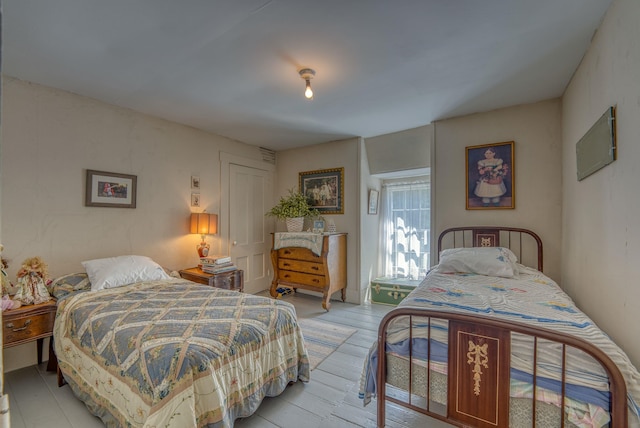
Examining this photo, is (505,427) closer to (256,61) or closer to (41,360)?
(256,61)

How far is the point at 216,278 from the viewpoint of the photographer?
11.5 ft

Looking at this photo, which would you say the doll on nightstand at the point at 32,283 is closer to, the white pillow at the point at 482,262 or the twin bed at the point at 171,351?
the twin bed at the point at 171,351

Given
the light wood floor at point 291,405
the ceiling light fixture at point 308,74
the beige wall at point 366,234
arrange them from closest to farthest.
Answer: the light wood floor at point 291,405 < the ceiling light fixture at point 308,74 < the beige wall at point 366,234

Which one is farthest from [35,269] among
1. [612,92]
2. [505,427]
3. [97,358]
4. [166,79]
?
[612,92]

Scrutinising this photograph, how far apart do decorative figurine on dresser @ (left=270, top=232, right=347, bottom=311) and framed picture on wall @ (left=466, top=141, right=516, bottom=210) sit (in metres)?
1.72

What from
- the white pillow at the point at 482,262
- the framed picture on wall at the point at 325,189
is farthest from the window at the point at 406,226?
the white pillow at the point at 482,262

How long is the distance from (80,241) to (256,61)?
229 centimetres

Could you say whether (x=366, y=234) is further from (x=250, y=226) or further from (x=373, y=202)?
(x=250, y=226)

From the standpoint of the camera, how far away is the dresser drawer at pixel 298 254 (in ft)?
14.0

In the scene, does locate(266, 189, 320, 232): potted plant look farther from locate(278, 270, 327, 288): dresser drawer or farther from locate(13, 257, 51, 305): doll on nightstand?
locate(13, 257, 51, 305): doll on nightstand

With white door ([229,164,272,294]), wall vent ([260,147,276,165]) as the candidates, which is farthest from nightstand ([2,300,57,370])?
wall vent ([260,147,276,165])

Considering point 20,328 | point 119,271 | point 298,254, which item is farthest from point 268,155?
point 20,328

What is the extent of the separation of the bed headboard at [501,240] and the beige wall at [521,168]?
0.07 m

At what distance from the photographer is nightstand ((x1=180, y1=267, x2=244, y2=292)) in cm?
347
